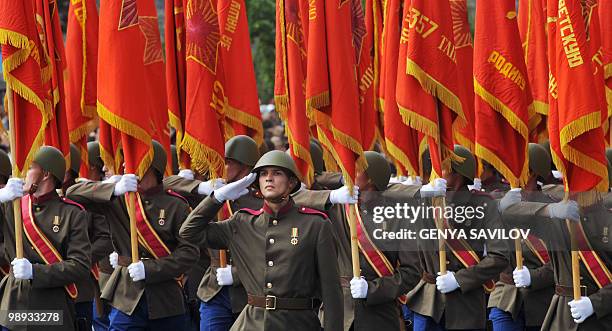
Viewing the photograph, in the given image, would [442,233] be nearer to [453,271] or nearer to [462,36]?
[453,271]

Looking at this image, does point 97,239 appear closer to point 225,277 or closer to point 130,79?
point 225,277

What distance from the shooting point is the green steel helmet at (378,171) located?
34.6 feet

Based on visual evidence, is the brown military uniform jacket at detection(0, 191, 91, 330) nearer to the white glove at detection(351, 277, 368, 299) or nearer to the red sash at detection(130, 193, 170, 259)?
the red sash at detection(130, 193, 170, 259)

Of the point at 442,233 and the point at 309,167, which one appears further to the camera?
the point at 309,167

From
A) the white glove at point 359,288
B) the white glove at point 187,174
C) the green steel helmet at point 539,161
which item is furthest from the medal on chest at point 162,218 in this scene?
the green steel helmet at point 539,161

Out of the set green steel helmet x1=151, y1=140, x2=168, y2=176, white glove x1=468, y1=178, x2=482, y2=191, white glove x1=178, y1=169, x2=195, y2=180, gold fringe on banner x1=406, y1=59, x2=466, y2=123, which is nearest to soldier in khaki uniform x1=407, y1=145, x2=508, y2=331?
white glove x1=468, y1=178, x2=482, y2=191

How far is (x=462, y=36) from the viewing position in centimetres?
1277

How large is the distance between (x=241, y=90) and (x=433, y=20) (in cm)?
258

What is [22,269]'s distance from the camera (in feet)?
31.3

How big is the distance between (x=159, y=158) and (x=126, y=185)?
2.61 feet

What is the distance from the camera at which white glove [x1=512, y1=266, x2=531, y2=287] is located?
10664 mm

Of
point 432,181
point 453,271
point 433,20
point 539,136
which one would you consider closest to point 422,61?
point 433,20

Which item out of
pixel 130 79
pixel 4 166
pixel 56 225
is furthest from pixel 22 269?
pixel 130 79

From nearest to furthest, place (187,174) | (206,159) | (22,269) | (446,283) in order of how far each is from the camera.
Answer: (22,269)
(446,283)
(206,159)
(187,174)
